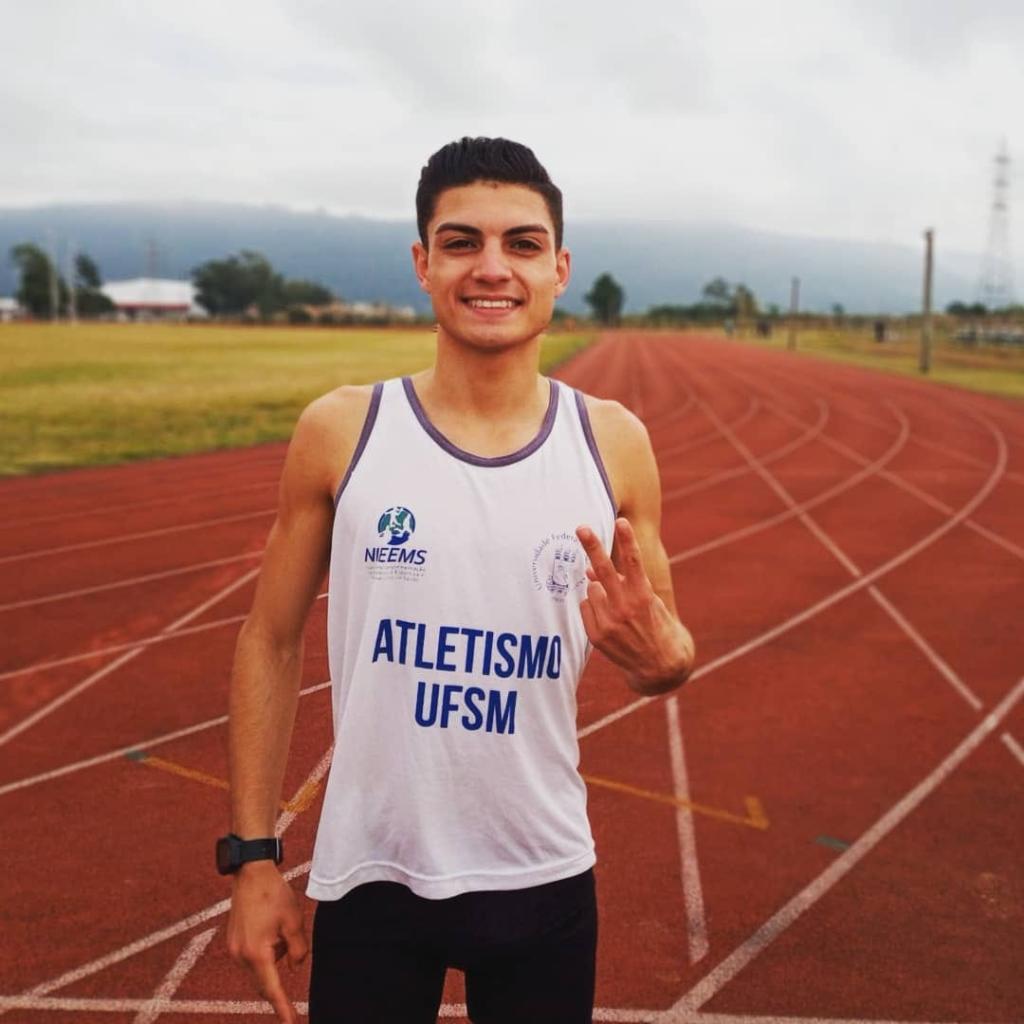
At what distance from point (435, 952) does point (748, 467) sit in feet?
44.8

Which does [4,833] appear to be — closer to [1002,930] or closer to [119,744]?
[119,744]

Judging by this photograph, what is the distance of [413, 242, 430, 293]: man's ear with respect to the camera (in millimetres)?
1691

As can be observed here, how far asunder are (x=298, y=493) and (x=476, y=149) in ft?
2.06

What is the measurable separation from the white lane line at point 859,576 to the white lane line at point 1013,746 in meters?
0.38

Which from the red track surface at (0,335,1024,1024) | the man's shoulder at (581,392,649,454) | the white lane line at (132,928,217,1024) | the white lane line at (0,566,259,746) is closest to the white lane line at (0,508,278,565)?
the red track surface at (0,335,1024,1024)

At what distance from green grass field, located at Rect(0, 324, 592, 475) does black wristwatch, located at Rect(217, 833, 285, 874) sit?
1301cm

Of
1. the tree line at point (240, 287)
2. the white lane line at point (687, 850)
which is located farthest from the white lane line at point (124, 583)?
the tree line at point (240, 287)

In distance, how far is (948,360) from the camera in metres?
40.4

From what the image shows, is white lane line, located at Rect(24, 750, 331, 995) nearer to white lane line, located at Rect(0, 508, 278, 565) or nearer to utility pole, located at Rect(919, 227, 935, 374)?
white lane line, located at Rect(0, 508, 278, 565)

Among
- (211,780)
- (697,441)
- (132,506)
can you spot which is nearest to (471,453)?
(211,780)

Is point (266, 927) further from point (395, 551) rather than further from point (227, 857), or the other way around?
point (395, 551)

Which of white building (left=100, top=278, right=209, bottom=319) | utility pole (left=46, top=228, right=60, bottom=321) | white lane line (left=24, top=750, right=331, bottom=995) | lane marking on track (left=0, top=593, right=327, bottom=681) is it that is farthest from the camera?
white building (left=100, top=278, right=209, bottom=319)

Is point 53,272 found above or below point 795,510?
above

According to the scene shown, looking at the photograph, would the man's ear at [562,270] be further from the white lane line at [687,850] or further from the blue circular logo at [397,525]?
the white lane line at [687,850]
